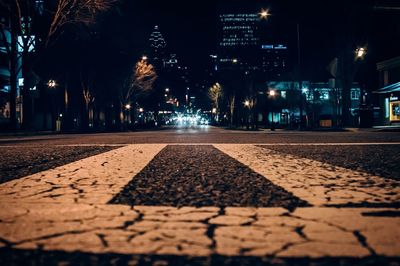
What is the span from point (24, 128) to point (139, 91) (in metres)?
30.1

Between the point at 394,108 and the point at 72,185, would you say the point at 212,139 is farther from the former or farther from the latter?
the point at 394,108

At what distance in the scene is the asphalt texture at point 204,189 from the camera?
314 centimetres

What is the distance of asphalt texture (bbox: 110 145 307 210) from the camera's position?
124 inches

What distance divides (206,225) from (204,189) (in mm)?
1332

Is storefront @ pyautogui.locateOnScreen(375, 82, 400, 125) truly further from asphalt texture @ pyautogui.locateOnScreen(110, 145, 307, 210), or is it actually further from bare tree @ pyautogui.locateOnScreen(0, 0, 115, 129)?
asphalt texture @ pyautogui.locateOnScreen(110, 145, 307, 210)

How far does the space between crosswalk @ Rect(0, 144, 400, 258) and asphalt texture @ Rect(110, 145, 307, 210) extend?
16cm

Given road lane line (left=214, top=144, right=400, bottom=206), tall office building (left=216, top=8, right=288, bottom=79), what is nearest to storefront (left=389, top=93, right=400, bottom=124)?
tall office building (left=216, top=8, right=288, bottom=79)

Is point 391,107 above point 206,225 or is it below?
above

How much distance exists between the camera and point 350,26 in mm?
32469

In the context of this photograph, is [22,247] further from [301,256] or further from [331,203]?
[331,203]

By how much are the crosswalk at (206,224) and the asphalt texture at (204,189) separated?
0.16 metres

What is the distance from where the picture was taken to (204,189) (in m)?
3.76

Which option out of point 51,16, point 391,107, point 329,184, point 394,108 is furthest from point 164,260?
point 391,107

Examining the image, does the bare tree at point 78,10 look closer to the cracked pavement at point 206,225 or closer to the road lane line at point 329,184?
the road lane line at point 329,184
